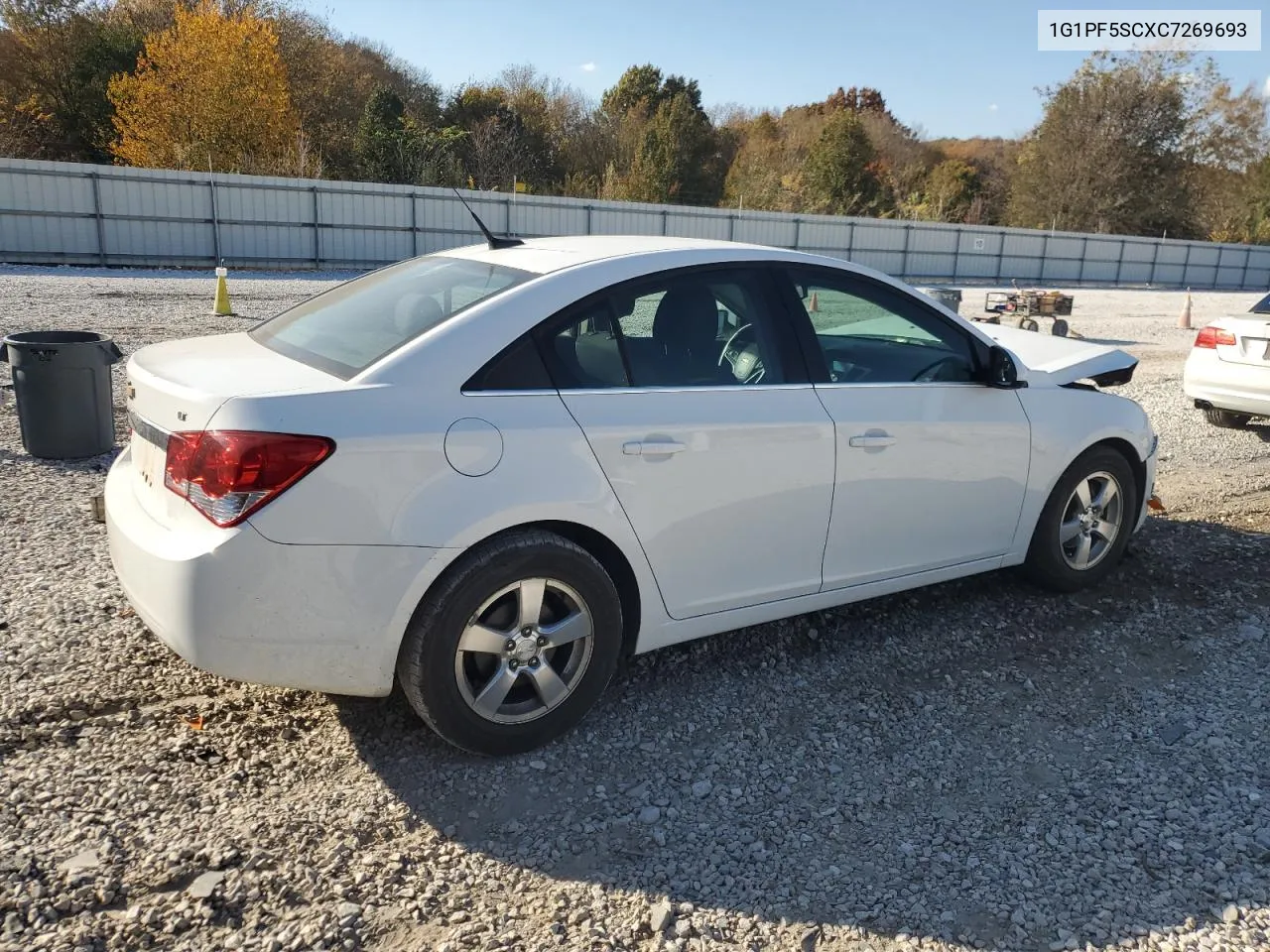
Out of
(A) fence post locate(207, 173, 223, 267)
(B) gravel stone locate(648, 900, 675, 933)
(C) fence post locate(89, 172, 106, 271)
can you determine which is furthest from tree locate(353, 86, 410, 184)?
(B) gravel stone locate(648, 900, 675, 933)

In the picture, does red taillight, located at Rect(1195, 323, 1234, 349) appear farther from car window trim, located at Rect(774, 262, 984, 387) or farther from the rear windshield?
the rear windshield

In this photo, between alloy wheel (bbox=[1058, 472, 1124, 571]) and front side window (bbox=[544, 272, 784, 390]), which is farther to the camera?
alloy wheel (bbox=[1058, 472, 1124, 571])

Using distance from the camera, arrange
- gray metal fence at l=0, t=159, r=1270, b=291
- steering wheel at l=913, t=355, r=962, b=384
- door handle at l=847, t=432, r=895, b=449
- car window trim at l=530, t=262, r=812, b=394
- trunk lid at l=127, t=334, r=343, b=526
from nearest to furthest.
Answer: trunk lid at l=127, t=334, r=343, b=526 → car window trim at l=530, t=262, r=812, b=394 → door handle at l=847, t=432, r=895, b=449 → steering wheel at l=913, t=355, r=962, b=384 → gray metal fence at l=0, t=159, r=1270, b=291

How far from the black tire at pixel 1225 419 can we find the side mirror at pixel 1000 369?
21.4ft

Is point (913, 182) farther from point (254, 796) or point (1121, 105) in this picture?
point (254, 796)

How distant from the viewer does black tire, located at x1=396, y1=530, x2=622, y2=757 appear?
3.07 meters

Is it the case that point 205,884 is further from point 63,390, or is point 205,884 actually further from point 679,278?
point 63,390

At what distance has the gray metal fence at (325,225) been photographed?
21.5 meters

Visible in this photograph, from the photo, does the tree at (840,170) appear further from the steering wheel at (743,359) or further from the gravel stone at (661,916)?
the gravel stone at (661,916)

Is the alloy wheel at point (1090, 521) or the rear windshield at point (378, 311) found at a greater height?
the rear windshield at point (378, 311)

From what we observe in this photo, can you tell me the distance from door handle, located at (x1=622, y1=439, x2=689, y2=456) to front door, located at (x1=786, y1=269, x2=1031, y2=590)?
0.74m

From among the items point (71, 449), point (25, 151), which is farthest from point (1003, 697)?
point (25, 151)

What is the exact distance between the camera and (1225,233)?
49.7 meters

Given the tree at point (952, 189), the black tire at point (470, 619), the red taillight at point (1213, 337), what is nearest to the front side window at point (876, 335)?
the black tire at point (470, 619)
